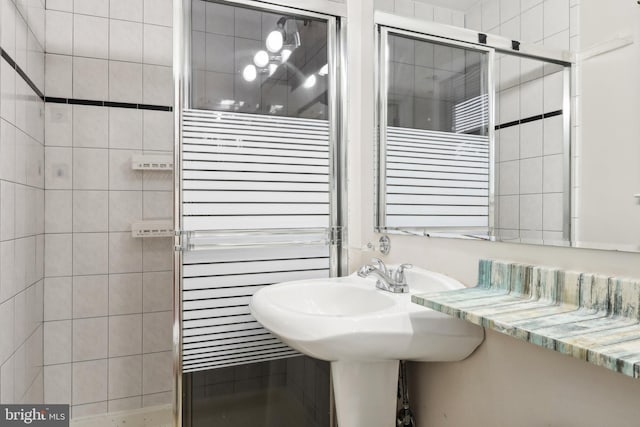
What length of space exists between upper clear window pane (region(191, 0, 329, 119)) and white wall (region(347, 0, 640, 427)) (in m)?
0.23

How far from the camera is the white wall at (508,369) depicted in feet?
2.60

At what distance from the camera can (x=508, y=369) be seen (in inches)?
39.7

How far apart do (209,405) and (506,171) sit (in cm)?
132

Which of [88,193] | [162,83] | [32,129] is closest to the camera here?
[32,129]

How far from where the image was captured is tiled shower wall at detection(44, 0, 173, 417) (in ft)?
6.59

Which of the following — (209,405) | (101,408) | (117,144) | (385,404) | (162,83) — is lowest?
(101,408)

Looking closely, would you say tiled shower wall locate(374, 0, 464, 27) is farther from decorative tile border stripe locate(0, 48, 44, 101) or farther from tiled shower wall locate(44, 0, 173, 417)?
decorative tile border stripe locate(0, 48, 44, 101)

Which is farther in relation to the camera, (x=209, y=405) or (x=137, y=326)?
(x=137, y=326)

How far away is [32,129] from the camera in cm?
179

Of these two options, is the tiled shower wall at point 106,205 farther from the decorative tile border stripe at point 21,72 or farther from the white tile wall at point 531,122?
the white tile wall at point 531,122

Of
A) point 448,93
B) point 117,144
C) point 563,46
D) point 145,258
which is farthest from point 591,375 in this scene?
point 117,144

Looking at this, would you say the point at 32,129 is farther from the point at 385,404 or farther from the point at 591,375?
the point at 591,375

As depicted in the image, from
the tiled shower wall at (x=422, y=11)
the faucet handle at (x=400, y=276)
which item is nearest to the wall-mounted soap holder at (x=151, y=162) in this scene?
the tiled shower wall at (x=422, y=11)

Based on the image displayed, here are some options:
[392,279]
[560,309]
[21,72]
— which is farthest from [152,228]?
[560,309]
